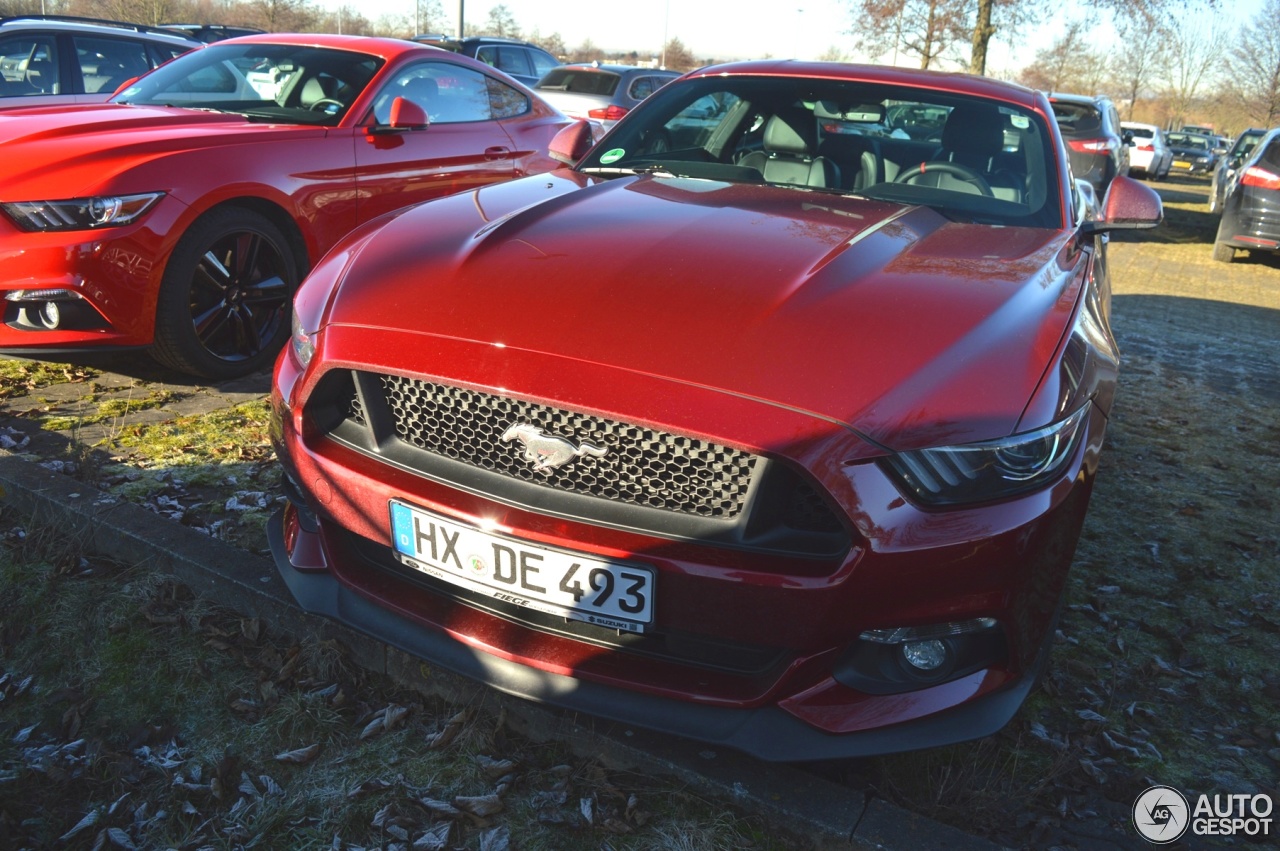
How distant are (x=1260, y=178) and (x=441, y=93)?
9.37 meters

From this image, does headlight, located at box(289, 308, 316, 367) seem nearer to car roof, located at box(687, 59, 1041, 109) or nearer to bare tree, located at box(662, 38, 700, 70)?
car roof, located at box(687, 59, 1041, 109)

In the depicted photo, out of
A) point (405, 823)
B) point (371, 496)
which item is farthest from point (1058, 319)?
point (405, 823)

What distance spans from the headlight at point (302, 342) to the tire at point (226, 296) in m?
1.97

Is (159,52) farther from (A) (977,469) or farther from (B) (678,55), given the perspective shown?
(B) (678,55)

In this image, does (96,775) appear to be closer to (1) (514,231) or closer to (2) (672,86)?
(1) (514,231)

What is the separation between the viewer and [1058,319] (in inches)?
85.2

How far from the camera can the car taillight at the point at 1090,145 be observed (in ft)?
38.9

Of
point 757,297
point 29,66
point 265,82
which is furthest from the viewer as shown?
point 29,66

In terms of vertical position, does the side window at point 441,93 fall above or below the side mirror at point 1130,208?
above

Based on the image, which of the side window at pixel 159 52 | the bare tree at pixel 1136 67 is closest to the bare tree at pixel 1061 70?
the bare tree at pixel 1136 67

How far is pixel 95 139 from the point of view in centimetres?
406

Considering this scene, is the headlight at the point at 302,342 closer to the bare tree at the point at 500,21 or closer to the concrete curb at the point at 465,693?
the concrete curb at the point at 465,693

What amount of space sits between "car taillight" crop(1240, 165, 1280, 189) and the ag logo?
10.7 meters

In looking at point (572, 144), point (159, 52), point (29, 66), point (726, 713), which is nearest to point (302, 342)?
point (726, 713)
